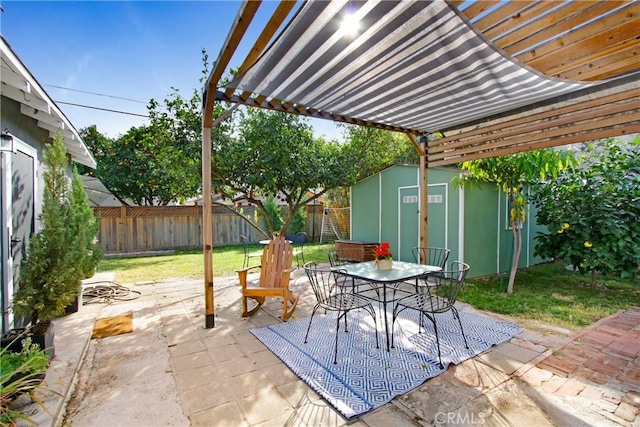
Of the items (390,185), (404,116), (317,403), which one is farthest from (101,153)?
(317,403)

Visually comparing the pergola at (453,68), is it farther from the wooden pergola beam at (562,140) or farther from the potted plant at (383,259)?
the potted plant at (383,259)

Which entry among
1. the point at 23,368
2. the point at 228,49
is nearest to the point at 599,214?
the point at 228,49

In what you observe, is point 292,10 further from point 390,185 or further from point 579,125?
point 390,185

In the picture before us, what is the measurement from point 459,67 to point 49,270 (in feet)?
12.8

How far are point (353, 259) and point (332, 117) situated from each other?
438 centimetres

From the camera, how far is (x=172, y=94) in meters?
5.18

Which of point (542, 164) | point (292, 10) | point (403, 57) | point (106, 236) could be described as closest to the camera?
point (292, 10)

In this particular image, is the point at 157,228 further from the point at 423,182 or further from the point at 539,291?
the point at 539,291

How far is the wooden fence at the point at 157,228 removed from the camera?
979 centimetres

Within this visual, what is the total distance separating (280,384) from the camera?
2.36m

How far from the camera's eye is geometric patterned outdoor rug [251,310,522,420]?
2229mm

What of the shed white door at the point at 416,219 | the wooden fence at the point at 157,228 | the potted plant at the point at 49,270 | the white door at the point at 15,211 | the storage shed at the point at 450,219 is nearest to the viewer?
the potted plant at the point at 49,270

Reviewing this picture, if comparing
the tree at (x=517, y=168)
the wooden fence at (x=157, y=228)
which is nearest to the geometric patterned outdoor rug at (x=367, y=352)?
the tree at (x=517, y=168)

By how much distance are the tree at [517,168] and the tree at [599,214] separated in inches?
30.4
